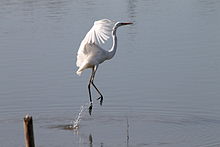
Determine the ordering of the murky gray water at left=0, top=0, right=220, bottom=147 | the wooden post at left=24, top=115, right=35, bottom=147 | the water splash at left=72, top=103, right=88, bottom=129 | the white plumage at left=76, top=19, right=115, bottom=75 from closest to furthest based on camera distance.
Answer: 1. the wooden post at left=24, top=115, right=35, bottom=147
2. the murky gray water at left=0, top=0, right=220, bottom=147
3. the water splash at left=72, top=103, right=88, bottom=129
4. the white plumage at left=76, top=19, right=115, bottom=75

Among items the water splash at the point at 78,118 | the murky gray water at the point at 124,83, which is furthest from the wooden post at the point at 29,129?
the water splash at the point at 78,118

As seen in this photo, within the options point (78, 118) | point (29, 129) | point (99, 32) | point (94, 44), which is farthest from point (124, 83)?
point (29, 129)

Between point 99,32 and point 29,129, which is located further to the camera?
point 99,32

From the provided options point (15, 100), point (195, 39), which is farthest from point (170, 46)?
point (15, 100)

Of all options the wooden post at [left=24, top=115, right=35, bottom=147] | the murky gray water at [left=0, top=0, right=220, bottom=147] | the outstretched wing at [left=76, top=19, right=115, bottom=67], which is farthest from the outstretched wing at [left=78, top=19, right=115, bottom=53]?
the wooden post at [left=24, top=115, right=35, bottom=147]

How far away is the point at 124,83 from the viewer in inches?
622

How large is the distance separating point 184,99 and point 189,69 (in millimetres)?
2333

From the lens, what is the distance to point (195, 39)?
65.9ft

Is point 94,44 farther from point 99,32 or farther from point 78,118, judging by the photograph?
point 78,118

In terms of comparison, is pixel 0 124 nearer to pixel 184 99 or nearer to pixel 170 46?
pixel 184 99

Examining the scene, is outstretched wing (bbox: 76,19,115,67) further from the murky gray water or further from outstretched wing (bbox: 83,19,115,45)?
the murky gray water

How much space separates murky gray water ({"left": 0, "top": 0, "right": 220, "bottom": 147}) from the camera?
12.7 m

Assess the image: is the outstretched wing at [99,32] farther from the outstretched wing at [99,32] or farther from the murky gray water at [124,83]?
the murky gray water at [124,83]

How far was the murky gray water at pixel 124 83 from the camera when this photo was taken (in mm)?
12680
